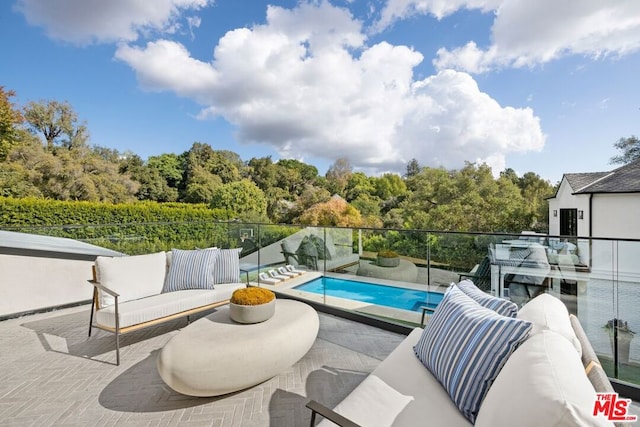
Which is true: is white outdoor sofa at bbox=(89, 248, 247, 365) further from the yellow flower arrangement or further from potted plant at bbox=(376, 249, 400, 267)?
potted plant at bbox=(376, 249, 400, 267)

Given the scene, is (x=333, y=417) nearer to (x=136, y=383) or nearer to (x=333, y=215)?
(x=136, y=383)

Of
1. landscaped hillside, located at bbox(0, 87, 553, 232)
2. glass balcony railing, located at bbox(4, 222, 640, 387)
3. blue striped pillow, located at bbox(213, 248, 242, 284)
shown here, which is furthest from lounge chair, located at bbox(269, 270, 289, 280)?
landscaped hillside, located at bbox(0, 87, 553, 232)

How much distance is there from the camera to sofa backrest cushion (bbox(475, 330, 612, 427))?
80 centimetres

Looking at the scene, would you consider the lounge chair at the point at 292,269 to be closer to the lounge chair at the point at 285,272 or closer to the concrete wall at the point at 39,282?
the lounge chair at the point at 285,272

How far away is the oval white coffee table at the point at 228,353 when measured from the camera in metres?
2.07

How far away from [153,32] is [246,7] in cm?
426

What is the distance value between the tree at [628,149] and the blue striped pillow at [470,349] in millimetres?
25541

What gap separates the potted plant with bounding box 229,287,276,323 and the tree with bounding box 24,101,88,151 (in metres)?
18.1

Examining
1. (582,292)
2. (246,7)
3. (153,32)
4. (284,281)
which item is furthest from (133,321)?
(153,32)

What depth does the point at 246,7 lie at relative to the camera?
8.25 meters

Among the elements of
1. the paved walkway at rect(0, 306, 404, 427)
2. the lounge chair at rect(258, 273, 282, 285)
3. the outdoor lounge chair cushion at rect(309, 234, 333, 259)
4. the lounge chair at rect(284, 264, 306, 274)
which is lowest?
the paved walkway at rect(0, 306, 404, 427)

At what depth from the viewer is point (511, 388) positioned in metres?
1.03

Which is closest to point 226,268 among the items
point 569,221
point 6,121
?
point 6,121

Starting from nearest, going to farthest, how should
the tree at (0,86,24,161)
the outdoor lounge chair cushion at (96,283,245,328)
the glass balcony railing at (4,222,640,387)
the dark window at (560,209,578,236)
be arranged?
the glass balcony railing at (4,222,640,387), the outdoor lounge chair cushion at (96,283,245,328), the tree at (0,86,24,161), the dark window at (560,209,578,236)
